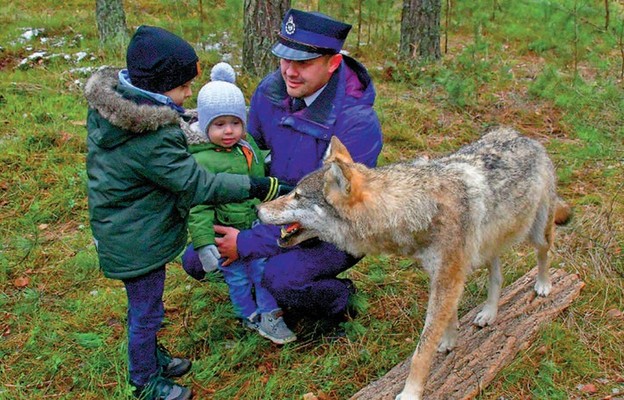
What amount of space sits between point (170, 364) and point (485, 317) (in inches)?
89.5

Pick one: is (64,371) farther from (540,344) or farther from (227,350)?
(540,344)

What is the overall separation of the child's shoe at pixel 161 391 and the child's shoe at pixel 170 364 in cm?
16

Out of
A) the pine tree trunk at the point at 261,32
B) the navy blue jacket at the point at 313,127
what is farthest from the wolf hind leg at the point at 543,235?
the pine tree trunk at the point at 261,32

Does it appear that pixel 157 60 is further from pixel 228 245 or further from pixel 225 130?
pixel 228 245

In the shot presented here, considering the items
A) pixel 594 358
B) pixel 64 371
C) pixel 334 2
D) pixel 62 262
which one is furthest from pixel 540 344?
pixel 334 2

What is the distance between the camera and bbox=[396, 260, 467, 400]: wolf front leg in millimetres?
3193

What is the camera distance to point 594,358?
379cm

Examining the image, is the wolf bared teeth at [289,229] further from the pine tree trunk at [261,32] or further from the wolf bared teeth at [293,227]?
the pine tree trunk at [261,32]

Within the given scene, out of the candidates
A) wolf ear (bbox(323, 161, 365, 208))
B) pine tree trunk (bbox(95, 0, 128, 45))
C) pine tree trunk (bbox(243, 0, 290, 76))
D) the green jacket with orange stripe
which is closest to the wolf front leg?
wolf ear (bbox(323, 161, 365, 208))

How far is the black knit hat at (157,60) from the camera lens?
2959 millimetres

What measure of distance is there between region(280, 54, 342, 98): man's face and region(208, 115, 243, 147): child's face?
1.46 feet

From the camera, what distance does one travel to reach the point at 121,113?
9.27ft

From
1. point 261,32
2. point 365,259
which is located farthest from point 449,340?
point 261,32

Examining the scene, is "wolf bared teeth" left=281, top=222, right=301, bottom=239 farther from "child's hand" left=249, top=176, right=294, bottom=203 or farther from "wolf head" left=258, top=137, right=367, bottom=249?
"child's hand" left=249, top=176, right=294, bottom=203
